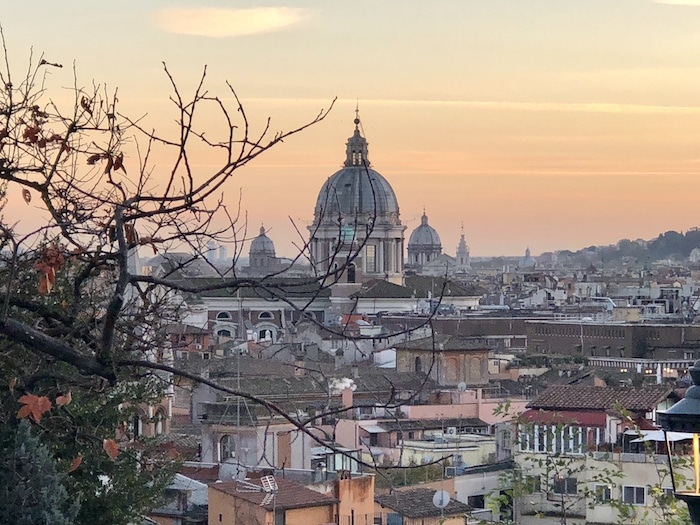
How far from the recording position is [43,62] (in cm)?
497

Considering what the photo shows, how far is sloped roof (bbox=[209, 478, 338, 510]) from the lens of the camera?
Result: 14.5 m


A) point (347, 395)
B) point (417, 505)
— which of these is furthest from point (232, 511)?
point (347, 395)

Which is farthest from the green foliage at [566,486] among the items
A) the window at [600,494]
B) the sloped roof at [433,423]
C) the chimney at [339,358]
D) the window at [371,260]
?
the window at [371,260]

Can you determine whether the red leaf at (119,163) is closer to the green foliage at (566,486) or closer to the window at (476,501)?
the green foliage at (566,486)

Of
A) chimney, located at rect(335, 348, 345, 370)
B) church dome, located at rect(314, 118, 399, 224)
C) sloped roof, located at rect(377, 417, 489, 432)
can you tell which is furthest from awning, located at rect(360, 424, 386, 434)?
church dome, located at rect(314, 118, 399, 224)

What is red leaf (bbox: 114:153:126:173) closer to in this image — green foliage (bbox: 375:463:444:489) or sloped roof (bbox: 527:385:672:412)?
green foliage (bbox: 375:463:444:489)

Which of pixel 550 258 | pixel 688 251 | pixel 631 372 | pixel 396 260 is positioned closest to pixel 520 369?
pixel 631 372

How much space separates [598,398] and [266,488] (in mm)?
7566

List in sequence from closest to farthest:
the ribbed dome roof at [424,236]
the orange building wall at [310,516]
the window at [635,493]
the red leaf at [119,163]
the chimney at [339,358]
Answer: the red leaf at [119,163]
the orange building wall at [310,516]
the window at [635,493]
the chimney at [339,358]
the ribbed dome roof at [424,236]

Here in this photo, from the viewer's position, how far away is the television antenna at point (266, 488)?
558 inches

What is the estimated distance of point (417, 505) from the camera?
16016mm

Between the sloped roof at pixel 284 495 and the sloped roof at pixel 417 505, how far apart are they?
0.73 metres

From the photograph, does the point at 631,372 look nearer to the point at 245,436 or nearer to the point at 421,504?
the point at 245,436

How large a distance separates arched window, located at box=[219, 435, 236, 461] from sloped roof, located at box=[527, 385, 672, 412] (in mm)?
3375
